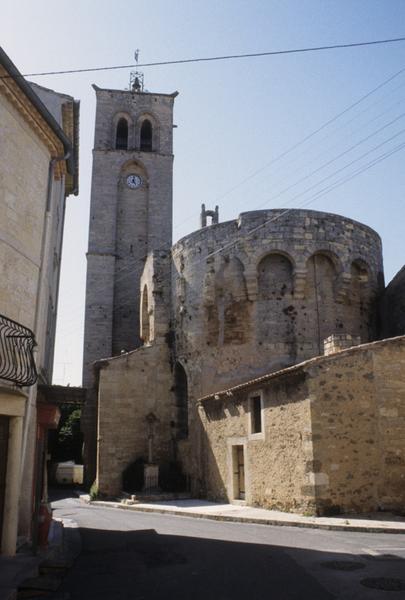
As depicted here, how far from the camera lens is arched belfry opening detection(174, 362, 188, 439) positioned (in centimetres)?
2222

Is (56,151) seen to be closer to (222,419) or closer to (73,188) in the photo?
(73,188)

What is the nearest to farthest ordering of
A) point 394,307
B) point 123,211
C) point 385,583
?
point 385,583 < point 394,307 < point 123,211

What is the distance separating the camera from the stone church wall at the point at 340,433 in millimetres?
12539

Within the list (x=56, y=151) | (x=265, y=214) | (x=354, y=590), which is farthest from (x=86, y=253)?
(x=354, y=590)

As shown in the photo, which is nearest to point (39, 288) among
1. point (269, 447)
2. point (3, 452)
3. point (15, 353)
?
point (15, 353)

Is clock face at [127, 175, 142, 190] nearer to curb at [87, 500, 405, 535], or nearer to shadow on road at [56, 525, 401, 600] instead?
curb at [87, 500, 405, 535]

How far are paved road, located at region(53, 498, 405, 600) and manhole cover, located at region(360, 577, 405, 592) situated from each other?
118 millimetres

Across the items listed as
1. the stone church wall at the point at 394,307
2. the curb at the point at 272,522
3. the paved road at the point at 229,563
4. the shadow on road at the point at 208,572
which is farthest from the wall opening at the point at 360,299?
the shadow on road at the point at 208,572

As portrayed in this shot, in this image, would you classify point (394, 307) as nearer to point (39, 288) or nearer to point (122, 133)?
point (39, 288)

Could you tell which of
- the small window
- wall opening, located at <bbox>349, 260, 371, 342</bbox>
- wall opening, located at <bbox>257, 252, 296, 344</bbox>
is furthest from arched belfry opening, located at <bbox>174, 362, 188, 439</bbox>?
wall opening, located at <bbox>349, 260, 371, 342</bbox>

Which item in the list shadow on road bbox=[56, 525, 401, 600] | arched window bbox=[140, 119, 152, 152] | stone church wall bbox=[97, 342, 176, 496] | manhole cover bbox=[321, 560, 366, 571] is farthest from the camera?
arched window bbox=[140, 119, 152, 152]

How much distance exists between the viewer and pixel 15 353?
25.1 feet

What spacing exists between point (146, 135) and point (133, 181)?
4.21m

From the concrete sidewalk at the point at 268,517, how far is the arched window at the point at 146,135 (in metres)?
24.1
